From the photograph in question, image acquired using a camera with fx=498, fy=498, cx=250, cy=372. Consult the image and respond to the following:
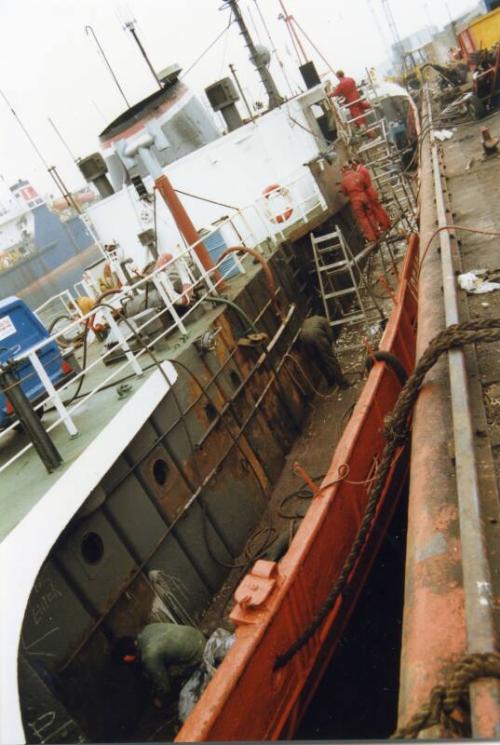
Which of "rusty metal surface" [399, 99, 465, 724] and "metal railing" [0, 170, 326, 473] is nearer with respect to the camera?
"rusty metal surface" [399, 99, 465, 724]

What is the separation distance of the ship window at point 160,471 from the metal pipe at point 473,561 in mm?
3744

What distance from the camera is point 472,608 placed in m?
2.12

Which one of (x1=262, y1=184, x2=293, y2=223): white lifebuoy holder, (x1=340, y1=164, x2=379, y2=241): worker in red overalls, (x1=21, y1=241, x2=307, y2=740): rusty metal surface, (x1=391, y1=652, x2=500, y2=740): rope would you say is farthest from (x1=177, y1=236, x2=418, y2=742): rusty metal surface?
(x1=262, y1=184, x2=293, y2=223): white lifebuoy holder

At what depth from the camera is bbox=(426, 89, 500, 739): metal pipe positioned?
5.67 ft

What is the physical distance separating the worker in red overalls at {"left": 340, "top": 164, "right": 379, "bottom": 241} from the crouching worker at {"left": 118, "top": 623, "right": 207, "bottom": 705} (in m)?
10.8

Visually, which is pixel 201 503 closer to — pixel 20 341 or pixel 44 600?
pixel 44 600

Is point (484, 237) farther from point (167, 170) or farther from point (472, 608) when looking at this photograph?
point (167, 170)

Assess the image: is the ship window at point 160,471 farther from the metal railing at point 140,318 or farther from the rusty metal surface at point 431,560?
the rusty metal surface at point 431,560

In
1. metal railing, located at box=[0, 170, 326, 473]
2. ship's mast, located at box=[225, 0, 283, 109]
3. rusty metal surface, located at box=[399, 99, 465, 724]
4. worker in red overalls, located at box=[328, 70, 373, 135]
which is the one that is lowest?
rusty metal surface, located at box=[399, 99, 465, 724]

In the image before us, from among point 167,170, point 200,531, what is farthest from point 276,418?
point 167,170

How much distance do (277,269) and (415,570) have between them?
28.5ft

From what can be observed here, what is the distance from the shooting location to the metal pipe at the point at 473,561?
5.67 feet

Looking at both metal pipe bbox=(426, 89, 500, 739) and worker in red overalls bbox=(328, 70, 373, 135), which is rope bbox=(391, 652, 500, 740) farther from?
worker in red overalls bbox=(328, 70, 373, 135)

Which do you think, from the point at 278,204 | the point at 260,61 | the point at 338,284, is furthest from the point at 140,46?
the point at 338,284
